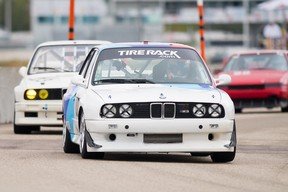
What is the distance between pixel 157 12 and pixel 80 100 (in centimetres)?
10981

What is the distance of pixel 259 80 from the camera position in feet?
89.0

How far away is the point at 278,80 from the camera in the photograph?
27.0 meters

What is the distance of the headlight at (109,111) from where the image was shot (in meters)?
13.7

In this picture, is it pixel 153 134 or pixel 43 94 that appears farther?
pixel 43 94

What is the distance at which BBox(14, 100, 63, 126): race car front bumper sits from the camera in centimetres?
1952

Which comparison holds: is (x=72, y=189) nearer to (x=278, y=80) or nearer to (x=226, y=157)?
(x=226, y=157)

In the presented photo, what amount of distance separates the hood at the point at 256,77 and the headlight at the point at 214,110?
13225 mm

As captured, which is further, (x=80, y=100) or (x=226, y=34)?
(x=226, y=34)

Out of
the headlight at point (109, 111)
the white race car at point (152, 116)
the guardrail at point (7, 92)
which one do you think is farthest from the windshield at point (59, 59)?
the headlight at point (109, 111)

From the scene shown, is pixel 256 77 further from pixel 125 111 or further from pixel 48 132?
pixel 125 111

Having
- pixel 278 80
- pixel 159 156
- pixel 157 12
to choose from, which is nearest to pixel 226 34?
pixel 157 12

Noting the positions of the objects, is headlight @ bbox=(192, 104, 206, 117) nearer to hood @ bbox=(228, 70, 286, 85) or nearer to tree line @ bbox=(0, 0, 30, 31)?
hood @ bbox=(228, 70, 286, 85)

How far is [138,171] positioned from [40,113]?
716cm

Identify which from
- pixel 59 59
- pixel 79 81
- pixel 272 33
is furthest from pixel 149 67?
pixel 272 33
